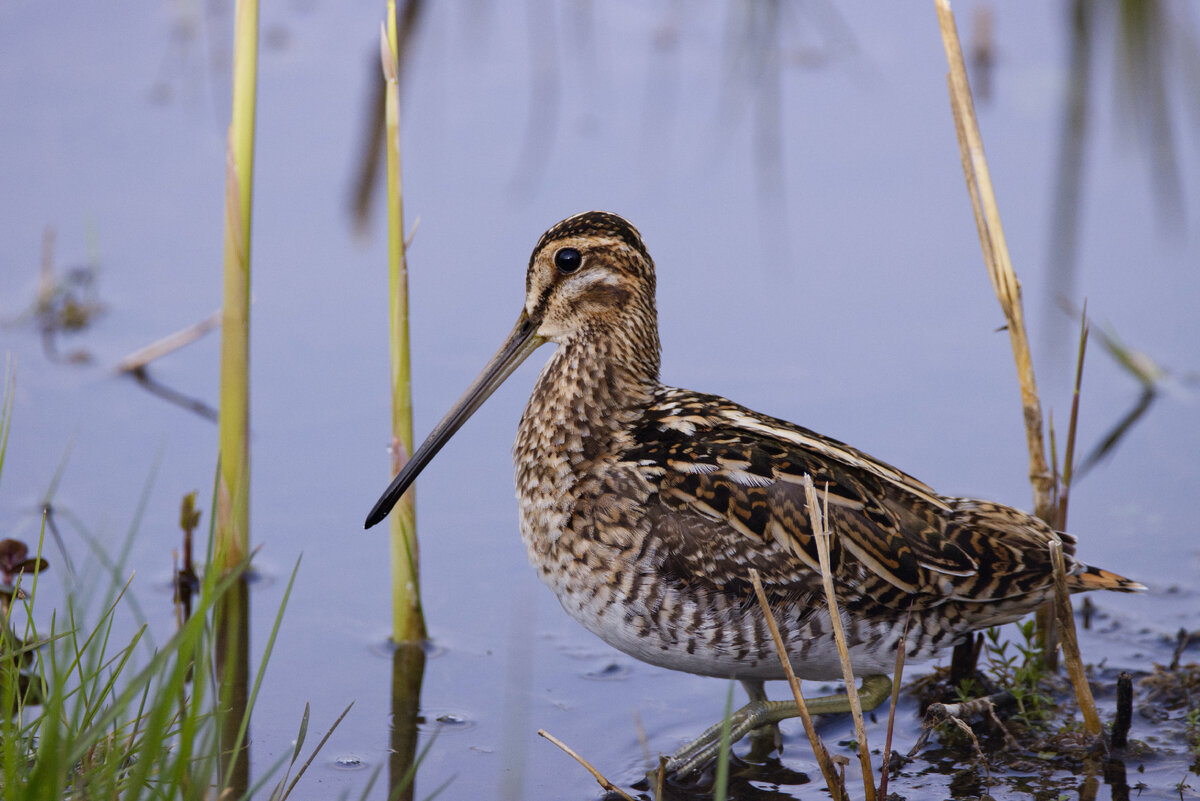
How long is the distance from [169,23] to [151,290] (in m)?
2.48

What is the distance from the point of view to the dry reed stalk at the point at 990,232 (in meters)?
4.23

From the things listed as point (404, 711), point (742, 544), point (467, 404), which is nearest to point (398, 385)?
point (467, 404)

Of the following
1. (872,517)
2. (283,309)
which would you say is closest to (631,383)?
(872,517)

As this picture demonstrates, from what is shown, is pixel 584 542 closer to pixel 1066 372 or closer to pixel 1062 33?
pixel 1066 372

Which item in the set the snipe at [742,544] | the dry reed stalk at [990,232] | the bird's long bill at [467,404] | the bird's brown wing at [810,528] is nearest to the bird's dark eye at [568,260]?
the snipe at [742,544]

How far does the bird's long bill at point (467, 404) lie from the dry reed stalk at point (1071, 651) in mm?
1643

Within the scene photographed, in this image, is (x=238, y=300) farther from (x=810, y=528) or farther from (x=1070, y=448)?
(x=1070, y=448)

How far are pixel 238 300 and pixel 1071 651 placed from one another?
2.60 m

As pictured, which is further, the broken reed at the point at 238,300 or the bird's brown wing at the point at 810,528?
the broken reed at the point at 238,300

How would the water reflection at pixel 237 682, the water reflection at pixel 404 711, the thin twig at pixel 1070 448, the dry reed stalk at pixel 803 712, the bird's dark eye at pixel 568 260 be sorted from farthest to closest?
the bird's dark eye at pixel 568 260, the thin twig at pixel 1070 448, the water reflection at pixel 404 711, the water reflection at pixel 237 682, the dry reed stalk at pixel 803 712

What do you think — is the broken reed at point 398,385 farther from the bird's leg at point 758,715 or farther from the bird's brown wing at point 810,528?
the bird's leg at point 758,715

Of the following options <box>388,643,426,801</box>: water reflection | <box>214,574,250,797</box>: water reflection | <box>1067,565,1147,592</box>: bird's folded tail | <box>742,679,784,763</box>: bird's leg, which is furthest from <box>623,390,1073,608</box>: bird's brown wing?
<box>214,574,250,797</box>: water reflection

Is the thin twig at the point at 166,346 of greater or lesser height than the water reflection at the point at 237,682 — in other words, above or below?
above

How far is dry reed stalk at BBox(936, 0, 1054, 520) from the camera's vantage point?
4.23 meters
